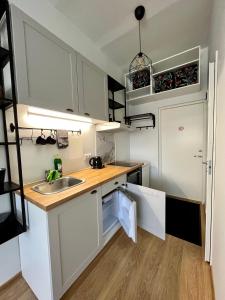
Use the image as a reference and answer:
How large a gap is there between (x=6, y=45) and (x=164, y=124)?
2.61 metres

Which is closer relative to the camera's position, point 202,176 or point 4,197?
point 4,197

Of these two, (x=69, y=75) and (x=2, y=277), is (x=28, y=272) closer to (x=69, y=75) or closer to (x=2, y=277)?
(x=2, y=277)

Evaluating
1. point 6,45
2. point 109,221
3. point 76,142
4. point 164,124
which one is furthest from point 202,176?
point 6,45

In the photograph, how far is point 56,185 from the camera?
1.58m

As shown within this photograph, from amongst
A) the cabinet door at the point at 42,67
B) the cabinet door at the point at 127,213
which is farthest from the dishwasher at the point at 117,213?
the cabinet door at the point at 42,67

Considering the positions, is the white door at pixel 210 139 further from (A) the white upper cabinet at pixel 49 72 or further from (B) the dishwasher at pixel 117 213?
(A) the white upper cabinet at pixel 49 72

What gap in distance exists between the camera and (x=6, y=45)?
1068 millimetres

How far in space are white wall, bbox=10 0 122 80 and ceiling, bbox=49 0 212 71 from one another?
0.07 metres

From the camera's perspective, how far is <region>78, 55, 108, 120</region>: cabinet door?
1.64m

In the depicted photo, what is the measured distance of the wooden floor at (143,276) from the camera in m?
1.17

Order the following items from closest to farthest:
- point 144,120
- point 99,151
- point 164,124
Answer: point 99,151
point 164,124
point 144,120

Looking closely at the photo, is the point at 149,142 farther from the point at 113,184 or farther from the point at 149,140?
the point at 113,184

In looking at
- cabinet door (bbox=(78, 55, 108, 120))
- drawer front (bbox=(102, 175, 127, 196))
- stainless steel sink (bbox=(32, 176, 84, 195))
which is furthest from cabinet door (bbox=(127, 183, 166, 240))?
cabinet door (bbox=(78, 55, 108, 120))

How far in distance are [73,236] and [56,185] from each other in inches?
22.8
